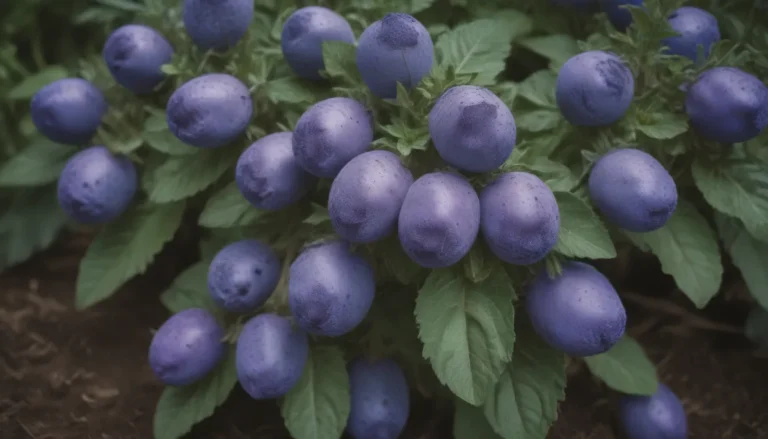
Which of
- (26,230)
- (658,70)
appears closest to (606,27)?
(658,70)

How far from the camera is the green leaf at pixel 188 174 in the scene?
1252mm

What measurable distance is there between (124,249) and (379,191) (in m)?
0.73

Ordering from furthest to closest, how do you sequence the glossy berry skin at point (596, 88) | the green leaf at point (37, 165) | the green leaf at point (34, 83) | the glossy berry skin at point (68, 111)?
1. the green leaf at point (34, 83)
2. the green leaf at point (37, 165)
3. the glossy berry skin at point (68, 111)
4. the glossy berry skin at point (596, 88)

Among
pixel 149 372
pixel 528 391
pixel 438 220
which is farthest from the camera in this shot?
pixel 149 372

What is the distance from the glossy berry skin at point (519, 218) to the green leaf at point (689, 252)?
1.11 feet

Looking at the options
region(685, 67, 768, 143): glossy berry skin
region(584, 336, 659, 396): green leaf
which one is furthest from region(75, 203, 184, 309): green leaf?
region(685, 67, 768, 143): glossy berry skin

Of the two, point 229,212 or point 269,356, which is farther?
point 229,212

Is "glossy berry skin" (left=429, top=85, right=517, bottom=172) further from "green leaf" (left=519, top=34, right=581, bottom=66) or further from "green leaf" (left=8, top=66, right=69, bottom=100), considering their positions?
"green leaf" (left=8, top=66, right=69, bottom=100)

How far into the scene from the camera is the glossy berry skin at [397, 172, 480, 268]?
893mm

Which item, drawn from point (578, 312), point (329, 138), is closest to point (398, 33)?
Answer: point (329, 138)

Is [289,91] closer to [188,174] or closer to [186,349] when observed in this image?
[188,174]

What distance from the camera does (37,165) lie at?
4.98 ft

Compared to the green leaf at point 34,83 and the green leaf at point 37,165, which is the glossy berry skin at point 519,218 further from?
the green leaf at point 34,83

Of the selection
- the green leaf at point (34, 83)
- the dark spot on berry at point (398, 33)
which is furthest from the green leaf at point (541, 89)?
the green leaf at point (34, 83)
